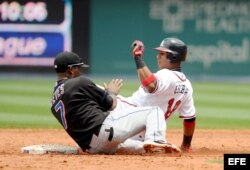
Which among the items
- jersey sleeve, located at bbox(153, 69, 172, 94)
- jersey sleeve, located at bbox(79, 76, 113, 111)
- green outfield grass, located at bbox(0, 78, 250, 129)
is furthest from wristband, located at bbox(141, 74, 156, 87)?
green outfield grass, located at bbox(0, 78, 250, 129)

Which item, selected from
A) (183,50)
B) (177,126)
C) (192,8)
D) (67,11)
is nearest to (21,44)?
(67,11)

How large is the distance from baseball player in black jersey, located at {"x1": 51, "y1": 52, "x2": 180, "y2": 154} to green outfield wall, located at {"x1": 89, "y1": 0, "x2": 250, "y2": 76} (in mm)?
12866

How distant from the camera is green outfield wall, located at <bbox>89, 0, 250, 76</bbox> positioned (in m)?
20.2

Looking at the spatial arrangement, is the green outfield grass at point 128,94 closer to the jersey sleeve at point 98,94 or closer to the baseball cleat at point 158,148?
the jersey sleeve at point 98,94

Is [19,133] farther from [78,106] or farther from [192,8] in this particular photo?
[192,8]

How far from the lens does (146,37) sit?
2036 centimetres

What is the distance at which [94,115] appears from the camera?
7191 millimetres

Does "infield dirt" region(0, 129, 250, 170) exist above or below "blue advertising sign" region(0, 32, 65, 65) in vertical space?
above

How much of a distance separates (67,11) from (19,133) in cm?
1032

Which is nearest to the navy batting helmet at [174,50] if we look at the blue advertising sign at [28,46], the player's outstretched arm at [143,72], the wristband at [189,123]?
the player's outstretched arm at [143,72]

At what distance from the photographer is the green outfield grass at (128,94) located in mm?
11820

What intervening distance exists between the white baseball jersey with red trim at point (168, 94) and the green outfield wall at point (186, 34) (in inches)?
485

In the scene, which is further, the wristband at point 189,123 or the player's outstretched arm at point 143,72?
the wristband at point 189,123

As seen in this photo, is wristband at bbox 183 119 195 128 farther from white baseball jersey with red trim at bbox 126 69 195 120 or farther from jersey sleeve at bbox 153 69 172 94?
jersey sleeve at bbox 153 69 172 94
